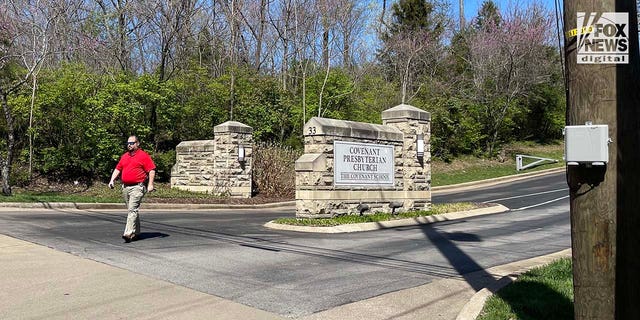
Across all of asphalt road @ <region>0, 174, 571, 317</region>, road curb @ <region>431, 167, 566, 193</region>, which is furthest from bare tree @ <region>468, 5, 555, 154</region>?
asphalt road @ <region>0, 174, 571, 317</region>

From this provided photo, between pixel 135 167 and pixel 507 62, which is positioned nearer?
pixel 135 167

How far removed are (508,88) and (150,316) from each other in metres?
32.7

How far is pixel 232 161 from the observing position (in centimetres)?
2003

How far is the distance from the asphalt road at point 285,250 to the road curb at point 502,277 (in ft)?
1.08

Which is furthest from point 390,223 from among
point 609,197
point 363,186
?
point 609,197

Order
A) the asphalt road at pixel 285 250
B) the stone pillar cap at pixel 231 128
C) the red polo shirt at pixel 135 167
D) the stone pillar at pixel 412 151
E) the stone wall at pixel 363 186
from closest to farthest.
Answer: the asphalt road at pixel 285 250, the red polo shirt at pixel 135 167, the stone wall at pixel 363 186, the stone pillar at pixel 412 151, the stone pillar cap at pixel 231 128

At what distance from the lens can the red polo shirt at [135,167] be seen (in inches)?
377

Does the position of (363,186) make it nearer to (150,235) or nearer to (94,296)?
(150,235)

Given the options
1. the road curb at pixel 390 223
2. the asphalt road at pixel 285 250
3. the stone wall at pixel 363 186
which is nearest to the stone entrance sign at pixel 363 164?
the stone wall at pixel 363 186

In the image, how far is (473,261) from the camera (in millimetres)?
8789

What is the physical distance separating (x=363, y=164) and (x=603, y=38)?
35.3 ft

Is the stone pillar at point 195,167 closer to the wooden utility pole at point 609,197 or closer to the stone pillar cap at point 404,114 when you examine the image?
the stone pillar cap at point 404,114

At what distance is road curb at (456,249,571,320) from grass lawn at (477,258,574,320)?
9cm

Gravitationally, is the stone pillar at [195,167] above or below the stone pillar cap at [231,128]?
below
